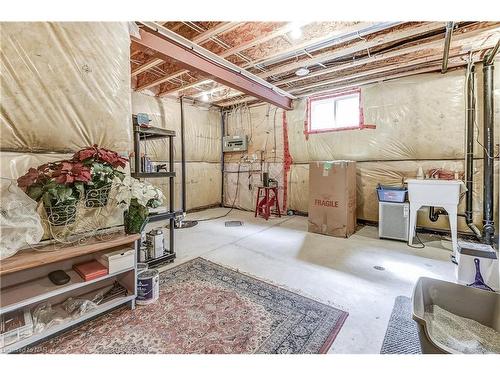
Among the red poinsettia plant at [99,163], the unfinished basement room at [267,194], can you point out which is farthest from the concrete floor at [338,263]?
the red poinsettia plant at [99,163]

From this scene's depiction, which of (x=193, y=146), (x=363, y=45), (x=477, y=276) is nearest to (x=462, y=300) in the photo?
(x=477, y=276)

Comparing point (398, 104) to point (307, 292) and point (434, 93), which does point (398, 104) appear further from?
point (307, 292)

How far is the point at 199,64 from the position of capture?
2.96 metres

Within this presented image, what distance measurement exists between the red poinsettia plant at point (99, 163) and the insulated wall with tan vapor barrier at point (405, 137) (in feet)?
12.9

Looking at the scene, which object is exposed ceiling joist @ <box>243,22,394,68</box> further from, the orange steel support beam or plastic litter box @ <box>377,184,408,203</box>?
plastic litter box @ <box>377,184,408,203</box>

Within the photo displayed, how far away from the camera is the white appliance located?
3314mm

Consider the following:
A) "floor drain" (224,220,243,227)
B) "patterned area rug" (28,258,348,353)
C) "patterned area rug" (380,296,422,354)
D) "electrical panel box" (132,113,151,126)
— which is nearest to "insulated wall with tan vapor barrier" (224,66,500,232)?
"floor drain" (224,220,243,227)

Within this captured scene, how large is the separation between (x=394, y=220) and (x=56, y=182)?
380 centimetres

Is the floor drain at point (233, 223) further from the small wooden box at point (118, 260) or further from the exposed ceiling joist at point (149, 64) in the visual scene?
the exposed ceiling joist at point (149, 64)

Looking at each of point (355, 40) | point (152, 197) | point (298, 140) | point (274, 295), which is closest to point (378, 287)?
point (274, 295)

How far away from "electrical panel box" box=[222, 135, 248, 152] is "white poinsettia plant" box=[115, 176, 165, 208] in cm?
407

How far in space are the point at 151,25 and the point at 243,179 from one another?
13.0ft

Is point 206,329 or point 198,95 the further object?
point 198,95
